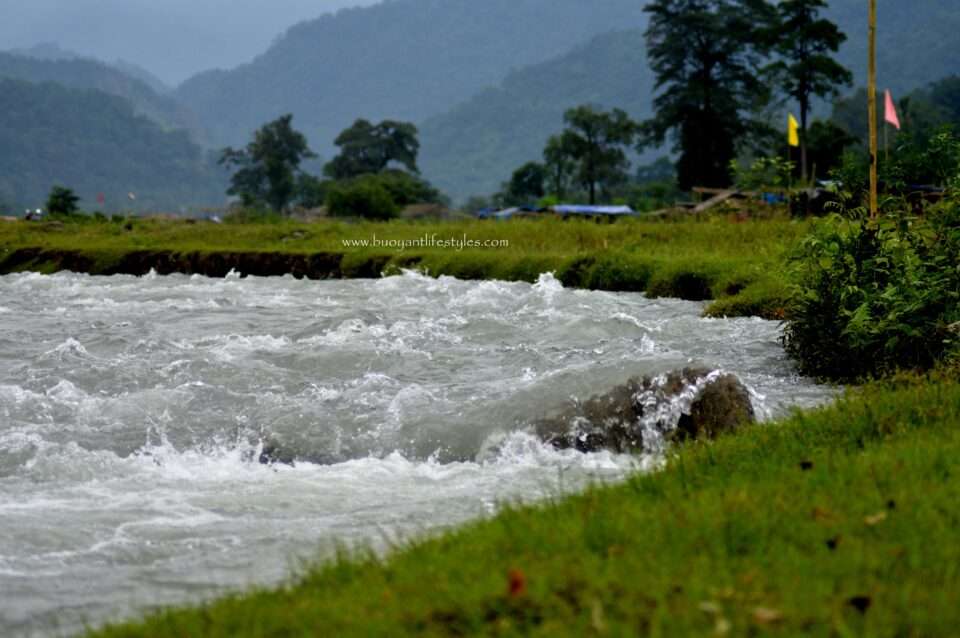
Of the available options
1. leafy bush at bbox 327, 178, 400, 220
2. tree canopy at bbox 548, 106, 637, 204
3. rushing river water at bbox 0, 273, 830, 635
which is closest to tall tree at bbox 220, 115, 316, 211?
tree canopy at bbox 548, 106, 637, 204

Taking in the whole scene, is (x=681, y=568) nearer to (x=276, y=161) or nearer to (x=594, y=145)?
(x=594, y=145)

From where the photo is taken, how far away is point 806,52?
6041cm

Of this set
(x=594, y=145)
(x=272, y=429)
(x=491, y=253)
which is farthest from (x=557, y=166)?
(x=272, y=429)

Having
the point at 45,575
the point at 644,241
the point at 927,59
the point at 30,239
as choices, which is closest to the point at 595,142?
the point at 30,239

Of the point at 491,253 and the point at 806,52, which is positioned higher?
the point at 806,52

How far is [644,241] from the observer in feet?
96.4

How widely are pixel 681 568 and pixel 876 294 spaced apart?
7.73 meters

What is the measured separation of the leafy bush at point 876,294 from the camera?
10375 mm

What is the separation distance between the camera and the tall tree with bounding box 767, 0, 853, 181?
193 feet

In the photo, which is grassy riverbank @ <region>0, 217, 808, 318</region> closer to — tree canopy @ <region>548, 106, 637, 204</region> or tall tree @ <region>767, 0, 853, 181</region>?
tall tree @ <region>767, 0, 853, 181</region>

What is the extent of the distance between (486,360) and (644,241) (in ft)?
54.1

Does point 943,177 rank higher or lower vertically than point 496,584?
higher

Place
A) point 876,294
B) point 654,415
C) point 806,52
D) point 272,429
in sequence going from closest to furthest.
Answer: point 654,415
point 272,429
point 876,294
point 806,52

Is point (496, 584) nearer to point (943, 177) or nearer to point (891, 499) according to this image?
point (891, 499)
